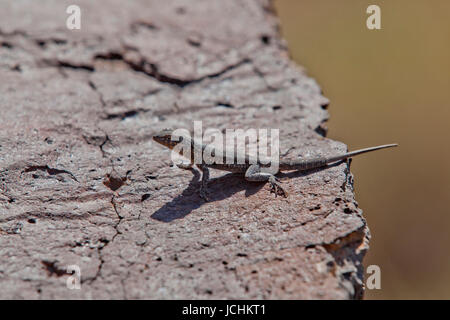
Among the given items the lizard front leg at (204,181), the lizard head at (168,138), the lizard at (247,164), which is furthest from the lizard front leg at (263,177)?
the lizard head at (168,138)

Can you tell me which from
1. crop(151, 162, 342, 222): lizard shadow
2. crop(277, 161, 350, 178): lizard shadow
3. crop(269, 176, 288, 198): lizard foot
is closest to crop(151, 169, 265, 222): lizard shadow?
crop(151, 162, 342, 222): lizard shadow

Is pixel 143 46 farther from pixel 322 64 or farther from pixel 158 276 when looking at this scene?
pixel 158 276

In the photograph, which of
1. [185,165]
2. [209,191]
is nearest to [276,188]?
[209,191]

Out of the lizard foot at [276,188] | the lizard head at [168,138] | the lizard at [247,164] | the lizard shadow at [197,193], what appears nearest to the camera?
the lizard shadow at [197,193]

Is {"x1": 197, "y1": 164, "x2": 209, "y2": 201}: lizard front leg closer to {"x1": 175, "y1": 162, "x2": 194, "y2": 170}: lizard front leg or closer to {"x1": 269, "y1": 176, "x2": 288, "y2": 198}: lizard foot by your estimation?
{"x1": 175, "y1": 162, "x2": 194, "y2": 170}: lizard front leg

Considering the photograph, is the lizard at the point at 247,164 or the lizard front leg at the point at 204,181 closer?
the lizard front leg at the point at 204,181

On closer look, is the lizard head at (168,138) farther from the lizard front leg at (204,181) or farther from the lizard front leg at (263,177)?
the lizard front leg at (263,177)
